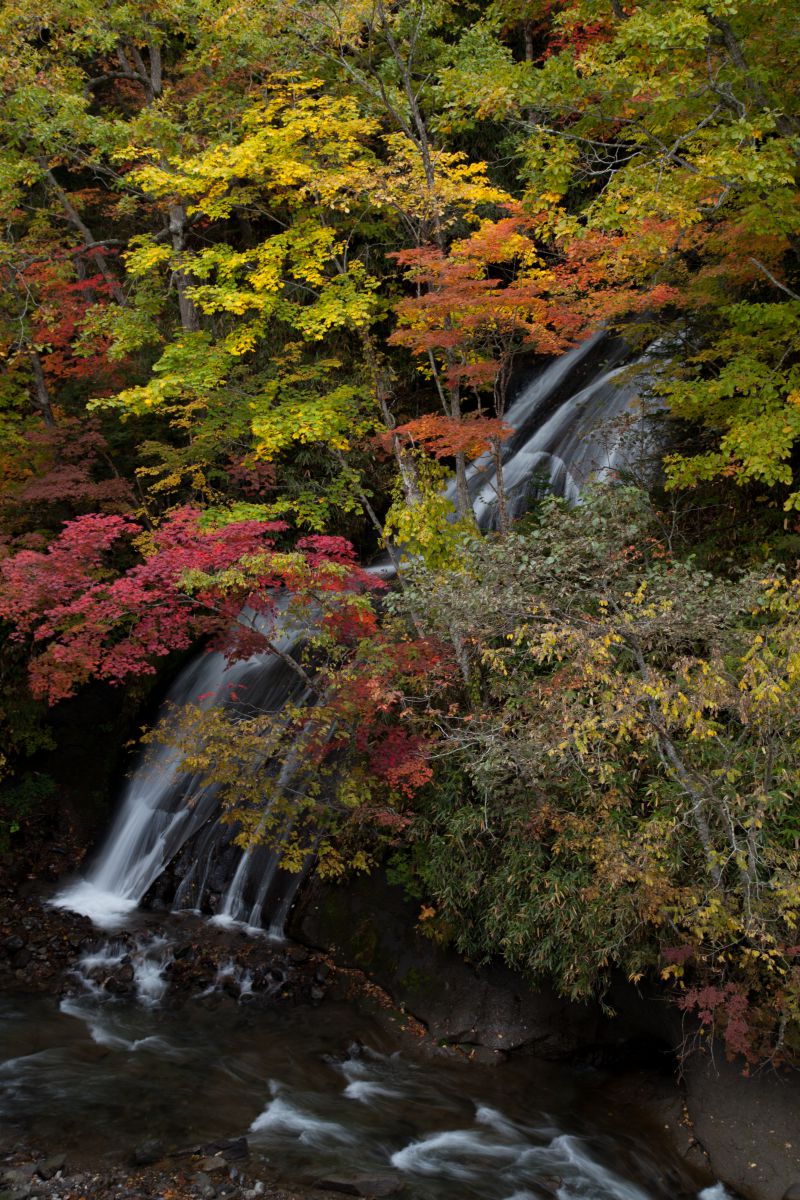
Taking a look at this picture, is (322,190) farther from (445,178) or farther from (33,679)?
(33,679)

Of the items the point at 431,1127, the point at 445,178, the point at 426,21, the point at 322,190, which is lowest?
the point at 431,1127

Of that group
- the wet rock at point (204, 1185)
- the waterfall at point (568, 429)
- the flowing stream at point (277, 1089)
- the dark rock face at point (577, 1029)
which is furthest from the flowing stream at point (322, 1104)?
the waterfall at point (568, 429)

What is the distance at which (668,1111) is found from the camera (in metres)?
8.07

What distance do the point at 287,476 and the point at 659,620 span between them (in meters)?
10.0

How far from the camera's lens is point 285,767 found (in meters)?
11.8

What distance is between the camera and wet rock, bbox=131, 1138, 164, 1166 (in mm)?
7121

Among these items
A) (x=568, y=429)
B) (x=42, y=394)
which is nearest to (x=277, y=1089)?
(x=568, y=429)

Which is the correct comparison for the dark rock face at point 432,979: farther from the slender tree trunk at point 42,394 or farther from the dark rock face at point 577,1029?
the slender tree trunk at point 42,394

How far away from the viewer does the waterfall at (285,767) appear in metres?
12.1

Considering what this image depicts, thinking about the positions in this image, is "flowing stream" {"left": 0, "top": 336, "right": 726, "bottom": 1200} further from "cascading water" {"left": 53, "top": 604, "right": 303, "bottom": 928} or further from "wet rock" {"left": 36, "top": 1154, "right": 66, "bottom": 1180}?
"wet rock" {"left": 36, "top": 1154, "right": 66, "bottom": 1180}

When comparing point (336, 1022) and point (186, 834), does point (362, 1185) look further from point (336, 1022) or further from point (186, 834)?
point (186, 834)

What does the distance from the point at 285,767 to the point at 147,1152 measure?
205 inches

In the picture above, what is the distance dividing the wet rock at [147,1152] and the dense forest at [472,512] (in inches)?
128

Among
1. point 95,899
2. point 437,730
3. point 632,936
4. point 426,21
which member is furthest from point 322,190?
point 95,899
